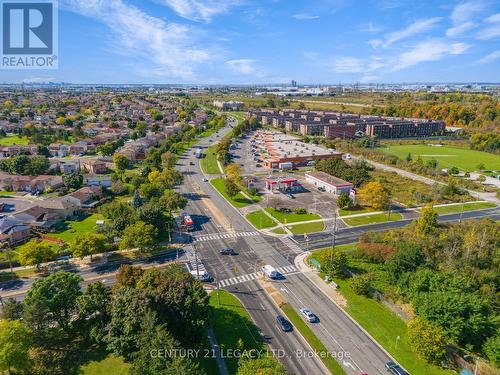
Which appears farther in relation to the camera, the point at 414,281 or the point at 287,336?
the point at 414,281

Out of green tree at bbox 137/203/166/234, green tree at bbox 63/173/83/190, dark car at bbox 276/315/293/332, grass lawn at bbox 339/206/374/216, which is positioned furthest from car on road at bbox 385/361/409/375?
green tree at bbox 63/173/83/190

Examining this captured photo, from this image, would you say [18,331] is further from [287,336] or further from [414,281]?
[414,281]

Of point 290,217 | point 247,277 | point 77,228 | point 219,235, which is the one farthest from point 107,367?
point 290,217

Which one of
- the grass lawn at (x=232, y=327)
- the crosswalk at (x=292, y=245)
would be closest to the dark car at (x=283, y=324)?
the grass lawn at (x=232, y=327)

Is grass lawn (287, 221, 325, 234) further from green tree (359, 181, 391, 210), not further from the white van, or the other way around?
the white van

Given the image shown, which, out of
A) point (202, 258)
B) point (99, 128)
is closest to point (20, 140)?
point (99, 128)

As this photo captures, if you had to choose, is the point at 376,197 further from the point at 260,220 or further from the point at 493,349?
the point at 493,349

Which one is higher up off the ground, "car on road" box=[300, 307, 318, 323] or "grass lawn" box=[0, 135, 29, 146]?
"grass lawn" box=[0, 135, 29, 146]
